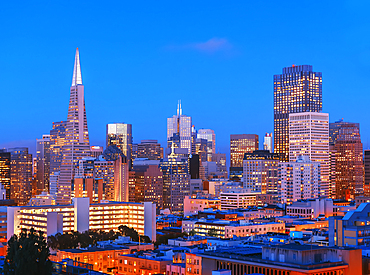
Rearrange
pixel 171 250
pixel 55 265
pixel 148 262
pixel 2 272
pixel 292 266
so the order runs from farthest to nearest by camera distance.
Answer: pixel 171 250 < pixel 148 262 < pixel 55 265 < pixel 2 272 < pixel 292 266

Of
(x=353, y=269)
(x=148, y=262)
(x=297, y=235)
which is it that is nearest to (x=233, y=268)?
(x=353, y=269)

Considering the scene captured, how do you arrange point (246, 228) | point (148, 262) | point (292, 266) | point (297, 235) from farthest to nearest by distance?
point (246, 228) < point (297, 235) < point (148, 262) < point (292, 266)

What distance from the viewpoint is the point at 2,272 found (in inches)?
3250

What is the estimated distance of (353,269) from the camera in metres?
81.2

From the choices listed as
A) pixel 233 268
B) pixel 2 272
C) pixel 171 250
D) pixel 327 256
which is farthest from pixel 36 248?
pixel 171 250

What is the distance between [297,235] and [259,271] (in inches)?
2897

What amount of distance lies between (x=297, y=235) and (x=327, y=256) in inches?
2825

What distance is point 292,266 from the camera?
254 ft

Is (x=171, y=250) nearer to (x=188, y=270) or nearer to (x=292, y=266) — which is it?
(x=188, y=270)

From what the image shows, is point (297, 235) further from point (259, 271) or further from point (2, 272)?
point (2, 272)

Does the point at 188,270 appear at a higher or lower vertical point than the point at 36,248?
lower

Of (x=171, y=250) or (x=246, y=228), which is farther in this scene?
(x=246, y=228)

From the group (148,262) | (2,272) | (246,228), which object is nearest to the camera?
(2,272)

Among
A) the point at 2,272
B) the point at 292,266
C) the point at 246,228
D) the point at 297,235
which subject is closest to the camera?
the point at 292,266
